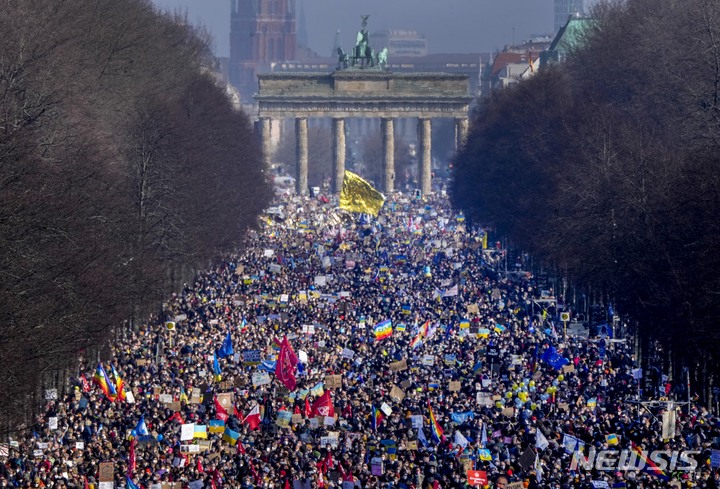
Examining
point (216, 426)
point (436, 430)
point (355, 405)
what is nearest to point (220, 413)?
point (216, 426)

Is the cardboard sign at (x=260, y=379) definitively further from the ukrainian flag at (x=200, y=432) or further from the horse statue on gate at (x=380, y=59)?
the horse statue on gate at (x=380, y=59)

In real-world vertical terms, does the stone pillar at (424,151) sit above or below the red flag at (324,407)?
below

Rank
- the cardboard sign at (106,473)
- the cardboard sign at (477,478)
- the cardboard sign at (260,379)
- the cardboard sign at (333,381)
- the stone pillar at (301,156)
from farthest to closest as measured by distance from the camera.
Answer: the stone pillar at (301,156)
the cardboard sign at (260,379)
the cardboard sign at (333,381)
the cardboard sign at (106,473)
the cardboard sign at (477,478)

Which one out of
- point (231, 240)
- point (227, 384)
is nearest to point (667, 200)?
point (227, 384)

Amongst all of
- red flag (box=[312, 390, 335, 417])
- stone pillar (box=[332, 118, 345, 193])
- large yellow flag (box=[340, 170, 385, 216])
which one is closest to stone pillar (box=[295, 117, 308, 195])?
stone pillar (box=[332, 118, 345, 193])

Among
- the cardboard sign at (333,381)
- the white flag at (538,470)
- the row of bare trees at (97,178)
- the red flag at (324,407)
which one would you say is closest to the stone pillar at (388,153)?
the row of bare trees at (97,178)

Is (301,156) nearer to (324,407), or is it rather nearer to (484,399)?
(484,399)
